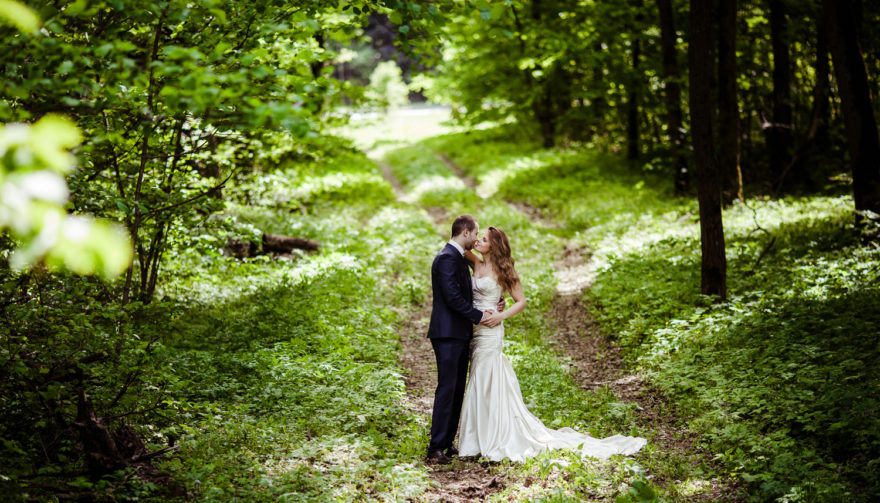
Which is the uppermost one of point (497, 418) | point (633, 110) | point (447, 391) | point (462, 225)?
point (633, 110)

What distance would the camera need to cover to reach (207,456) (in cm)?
543

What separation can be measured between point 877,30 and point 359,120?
1559 centimetres

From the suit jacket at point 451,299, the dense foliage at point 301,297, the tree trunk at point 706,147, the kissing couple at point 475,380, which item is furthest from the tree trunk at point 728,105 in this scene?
the suit jacket at point 451,299

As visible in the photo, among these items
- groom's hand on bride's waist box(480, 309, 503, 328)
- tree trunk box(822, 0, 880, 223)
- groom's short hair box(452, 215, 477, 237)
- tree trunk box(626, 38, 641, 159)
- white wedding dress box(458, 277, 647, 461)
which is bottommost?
white wedding dress box(458, 277, 647, 461)

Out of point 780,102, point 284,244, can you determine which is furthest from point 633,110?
point 284,244

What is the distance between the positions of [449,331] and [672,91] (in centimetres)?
1446

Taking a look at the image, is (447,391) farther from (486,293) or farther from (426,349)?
(426,349)

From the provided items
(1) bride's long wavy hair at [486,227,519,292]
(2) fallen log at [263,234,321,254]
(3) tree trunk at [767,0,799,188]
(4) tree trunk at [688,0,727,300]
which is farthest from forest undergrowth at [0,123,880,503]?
(3) tree trunk at [767,0,799,188]

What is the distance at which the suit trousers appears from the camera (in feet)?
21.2

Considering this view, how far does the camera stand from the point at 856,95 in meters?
10.8

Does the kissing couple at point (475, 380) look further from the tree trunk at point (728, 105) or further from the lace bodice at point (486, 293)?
the tree trunk at point (728, 105)

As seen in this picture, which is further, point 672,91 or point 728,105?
point 672,91

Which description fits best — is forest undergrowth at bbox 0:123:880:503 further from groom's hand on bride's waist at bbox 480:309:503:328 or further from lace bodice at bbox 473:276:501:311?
lace bodice at bbox 473:276:501:311

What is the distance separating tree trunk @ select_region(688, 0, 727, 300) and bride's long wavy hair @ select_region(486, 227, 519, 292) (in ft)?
13.8
